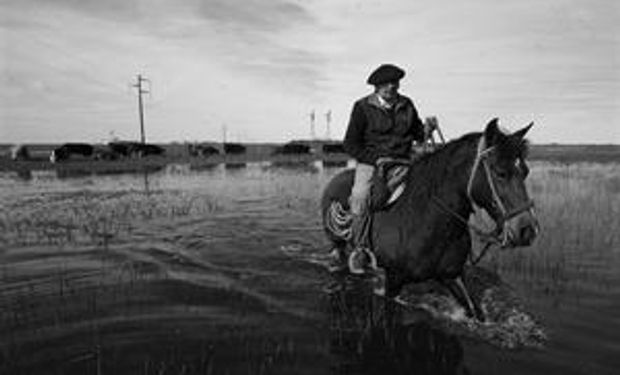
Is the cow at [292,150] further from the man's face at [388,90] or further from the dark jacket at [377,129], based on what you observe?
the man's face at [388,90]

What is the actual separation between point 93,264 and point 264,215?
293 inches

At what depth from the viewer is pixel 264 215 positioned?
55.4 feet

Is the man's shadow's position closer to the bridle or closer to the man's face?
the bridle

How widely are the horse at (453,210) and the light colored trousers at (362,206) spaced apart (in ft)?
0.43

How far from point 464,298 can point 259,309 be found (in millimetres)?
3013

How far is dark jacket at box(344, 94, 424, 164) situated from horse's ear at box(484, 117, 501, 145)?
1.90m

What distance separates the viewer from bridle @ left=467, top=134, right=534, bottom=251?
16.5 feet

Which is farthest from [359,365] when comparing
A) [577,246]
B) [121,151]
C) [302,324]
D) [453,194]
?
[121,151]

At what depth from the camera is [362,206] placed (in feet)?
23.0

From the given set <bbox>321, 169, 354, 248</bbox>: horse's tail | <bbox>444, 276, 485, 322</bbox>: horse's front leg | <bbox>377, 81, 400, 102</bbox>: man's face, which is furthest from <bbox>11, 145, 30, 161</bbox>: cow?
<bbox>444, 276, 485, 322</bbox>: horse's front leg

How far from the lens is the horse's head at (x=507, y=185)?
4992 mm

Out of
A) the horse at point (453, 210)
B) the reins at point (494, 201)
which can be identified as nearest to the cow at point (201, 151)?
the horse at point (453, 210)

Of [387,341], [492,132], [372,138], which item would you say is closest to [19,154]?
[372,138]

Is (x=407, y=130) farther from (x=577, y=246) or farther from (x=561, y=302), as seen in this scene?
(x=577, y=246)
